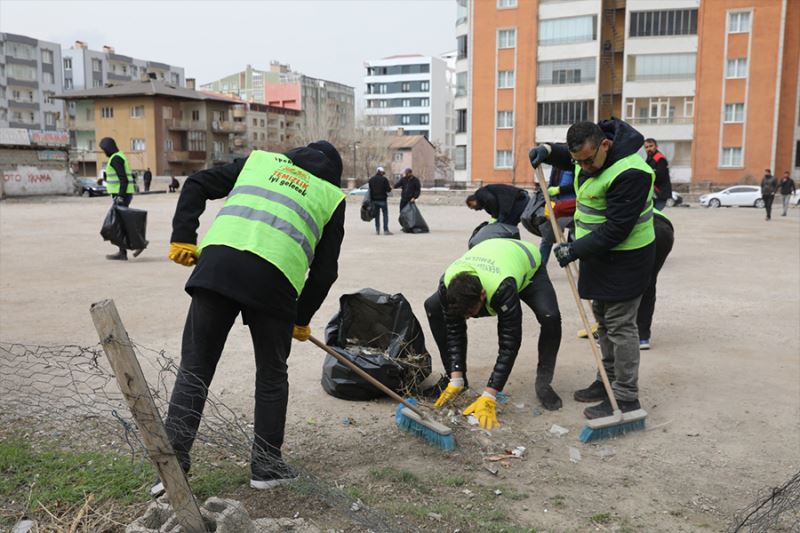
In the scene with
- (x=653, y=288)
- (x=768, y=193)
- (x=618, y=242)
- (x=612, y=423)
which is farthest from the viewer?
(x=768, y=193)

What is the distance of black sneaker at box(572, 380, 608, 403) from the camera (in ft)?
14.7

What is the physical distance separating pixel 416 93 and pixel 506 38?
64358 millimetres

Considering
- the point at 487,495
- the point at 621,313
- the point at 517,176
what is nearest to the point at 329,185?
the point at 487,495

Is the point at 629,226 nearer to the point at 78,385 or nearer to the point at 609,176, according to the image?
the point at 609,176

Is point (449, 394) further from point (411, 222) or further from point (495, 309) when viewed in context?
point (411, 222)

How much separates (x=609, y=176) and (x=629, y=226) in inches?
12.1

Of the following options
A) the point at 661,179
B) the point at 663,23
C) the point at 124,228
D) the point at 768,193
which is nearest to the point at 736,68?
the point at 663,23

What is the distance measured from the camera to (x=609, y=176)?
4.02 m

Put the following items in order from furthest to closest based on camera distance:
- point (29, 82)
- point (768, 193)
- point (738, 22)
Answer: point (29, 82) < point (738, 22) < point (768, 193)

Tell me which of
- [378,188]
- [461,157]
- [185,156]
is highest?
[185,156]

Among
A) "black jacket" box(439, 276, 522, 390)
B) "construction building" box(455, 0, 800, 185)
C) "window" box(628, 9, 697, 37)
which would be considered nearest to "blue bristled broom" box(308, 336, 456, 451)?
"black jacket" box(439, 276, 522, 390)

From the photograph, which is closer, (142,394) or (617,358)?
(142,394)

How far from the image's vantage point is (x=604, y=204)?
4152mm

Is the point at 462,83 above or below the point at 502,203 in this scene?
above
